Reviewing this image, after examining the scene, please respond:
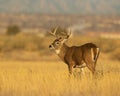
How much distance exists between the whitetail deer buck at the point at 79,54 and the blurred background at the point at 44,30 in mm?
733

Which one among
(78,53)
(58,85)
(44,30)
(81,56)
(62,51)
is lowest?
(58,85)

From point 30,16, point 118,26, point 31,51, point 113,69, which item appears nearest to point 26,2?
point 30,16

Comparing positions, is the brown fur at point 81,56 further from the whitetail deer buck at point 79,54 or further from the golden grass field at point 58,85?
the golden grass field at point 58,85

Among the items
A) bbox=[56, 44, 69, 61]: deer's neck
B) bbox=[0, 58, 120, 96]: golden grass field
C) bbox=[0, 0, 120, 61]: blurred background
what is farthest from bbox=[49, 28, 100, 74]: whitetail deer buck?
bbox=[0, 0, 120, 61]: blurred background

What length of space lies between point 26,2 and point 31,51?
153346 mm

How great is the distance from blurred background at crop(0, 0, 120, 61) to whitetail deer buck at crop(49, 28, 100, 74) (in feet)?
2.40

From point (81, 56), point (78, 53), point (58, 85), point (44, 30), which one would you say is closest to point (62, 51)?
point (78, 53)

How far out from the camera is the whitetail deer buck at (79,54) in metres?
15.1

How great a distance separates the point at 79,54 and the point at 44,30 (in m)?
87.6

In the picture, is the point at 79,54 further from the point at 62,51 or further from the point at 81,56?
the point at 62,51

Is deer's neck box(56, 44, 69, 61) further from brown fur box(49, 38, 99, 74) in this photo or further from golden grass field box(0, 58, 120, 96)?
golden grass field box(0, 58, 120, 96)

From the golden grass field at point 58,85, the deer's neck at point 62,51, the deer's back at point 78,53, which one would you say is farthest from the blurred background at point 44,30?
the golden grass field at point 58,85

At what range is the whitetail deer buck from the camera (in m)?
15.1

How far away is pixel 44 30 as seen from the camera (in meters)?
103
